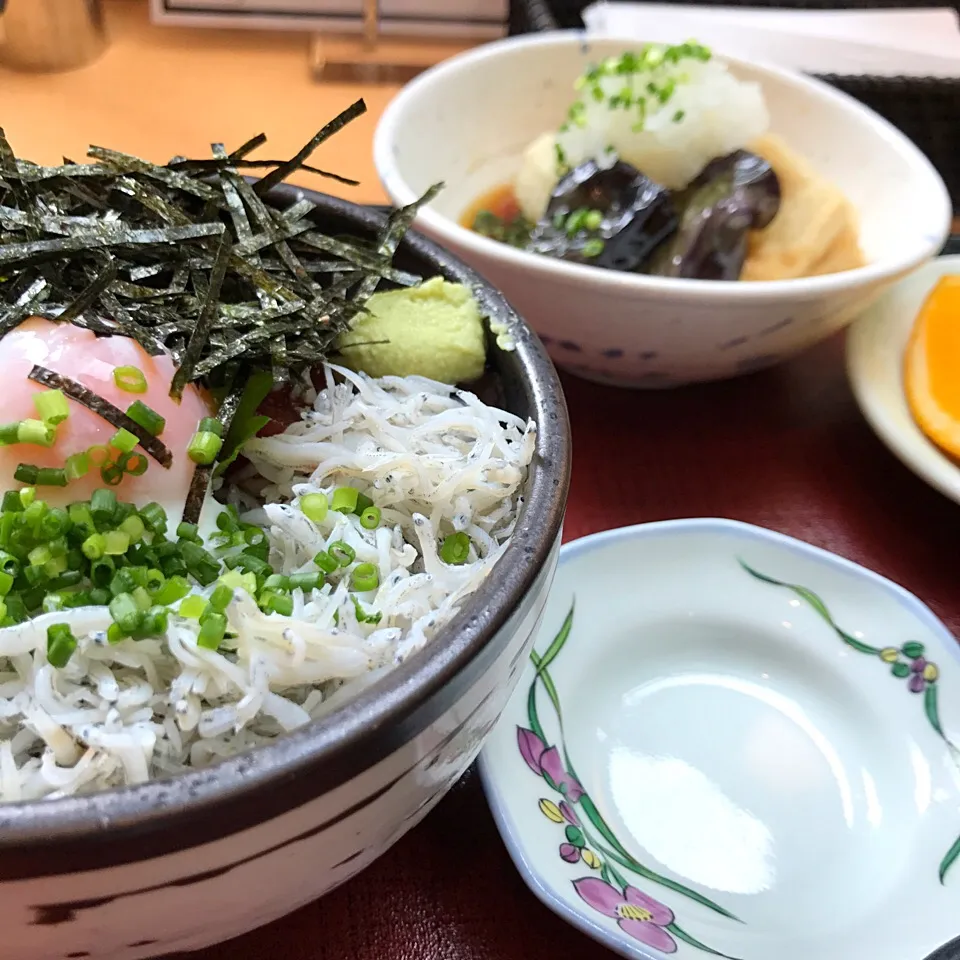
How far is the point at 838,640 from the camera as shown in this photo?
1057 mm

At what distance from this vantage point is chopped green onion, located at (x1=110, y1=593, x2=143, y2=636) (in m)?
0.61

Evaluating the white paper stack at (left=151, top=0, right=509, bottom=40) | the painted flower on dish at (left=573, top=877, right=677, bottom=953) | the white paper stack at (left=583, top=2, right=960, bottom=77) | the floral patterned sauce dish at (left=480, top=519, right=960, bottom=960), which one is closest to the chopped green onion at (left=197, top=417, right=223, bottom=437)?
the floral patterned sauce dish at (left=480, top=519, right=960, bottom=960)

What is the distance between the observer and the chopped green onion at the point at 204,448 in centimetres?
76

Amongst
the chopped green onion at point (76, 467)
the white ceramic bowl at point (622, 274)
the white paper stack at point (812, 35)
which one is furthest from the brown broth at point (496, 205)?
the chopped green onion at point (76, 467)

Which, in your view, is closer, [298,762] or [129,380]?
[298,762]

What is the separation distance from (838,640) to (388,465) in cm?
61

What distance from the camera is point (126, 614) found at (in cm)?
61

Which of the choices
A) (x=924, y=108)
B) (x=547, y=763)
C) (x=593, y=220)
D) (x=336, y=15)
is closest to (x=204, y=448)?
(x=547, y=763)

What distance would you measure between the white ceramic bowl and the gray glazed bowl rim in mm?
545

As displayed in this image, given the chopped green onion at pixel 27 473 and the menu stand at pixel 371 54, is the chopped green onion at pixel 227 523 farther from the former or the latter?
the menu stand at pixel 371 54

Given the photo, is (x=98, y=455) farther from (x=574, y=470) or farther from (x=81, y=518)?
(x=574, y=470)

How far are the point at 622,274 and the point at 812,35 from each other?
3.84 ft

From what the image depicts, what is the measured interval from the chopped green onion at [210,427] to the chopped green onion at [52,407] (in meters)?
0.11

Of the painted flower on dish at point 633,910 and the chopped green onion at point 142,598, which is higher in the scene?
the chopped green onion at point 142,598
